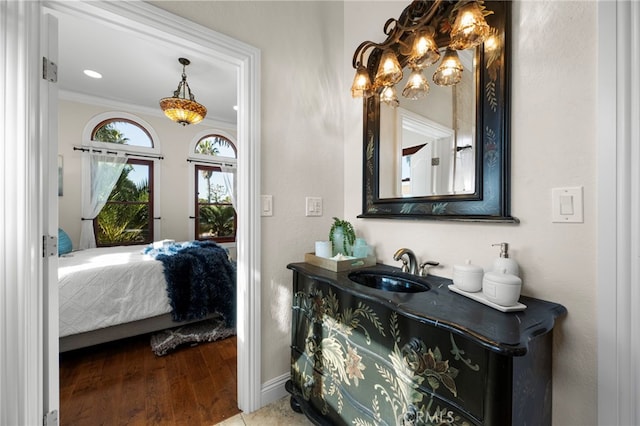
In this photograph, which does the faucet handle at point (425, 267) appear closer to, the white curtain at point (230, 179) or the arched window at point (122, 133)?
the white curtain at point (230, 179)

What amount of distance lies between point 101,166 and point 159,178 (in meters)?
0.74

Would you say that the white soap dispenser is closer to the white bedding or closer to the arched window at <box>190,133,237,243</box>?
the white bedding

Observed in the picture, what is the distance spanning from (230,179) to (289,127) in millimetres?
3588

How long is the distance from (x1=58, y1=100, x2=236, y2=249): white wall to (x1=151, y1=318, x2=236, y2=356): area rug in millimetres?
2283

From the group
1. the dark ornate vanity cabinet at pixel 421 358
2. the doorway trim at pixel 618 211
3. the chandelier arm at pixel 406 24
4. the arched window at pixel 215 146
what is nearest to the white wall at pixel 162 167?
the arched window at pixel 215 146

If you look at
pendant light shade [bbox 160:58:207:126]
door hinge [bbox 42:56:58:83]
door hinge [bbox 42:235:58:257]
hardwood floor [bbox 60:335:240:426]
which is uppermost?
pendant light shade [bbox 160:58:207:126]

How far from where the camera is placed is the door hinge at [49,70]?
3.51ft

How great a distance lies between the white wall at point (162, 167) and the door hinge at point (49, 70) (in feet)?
11.1

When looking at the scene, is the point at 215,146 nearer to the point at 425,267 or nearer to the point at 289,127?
the point at 289,127

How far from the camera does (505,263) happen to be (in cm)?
100

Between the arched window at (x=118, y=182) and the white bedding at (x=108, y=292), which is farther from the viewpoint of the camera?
the arched window at (x=118, y=182)

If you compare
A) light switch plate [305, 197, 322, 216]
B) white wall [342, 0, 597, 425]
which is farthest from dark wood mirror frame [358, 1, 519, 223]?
light switch plate [305, 197, 322, 216]

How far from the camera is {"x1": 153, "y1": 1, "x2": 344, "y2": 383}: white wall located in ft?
5.07

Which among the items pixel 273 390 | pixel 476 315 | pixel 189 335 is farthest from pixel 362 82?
pixel 189 335
